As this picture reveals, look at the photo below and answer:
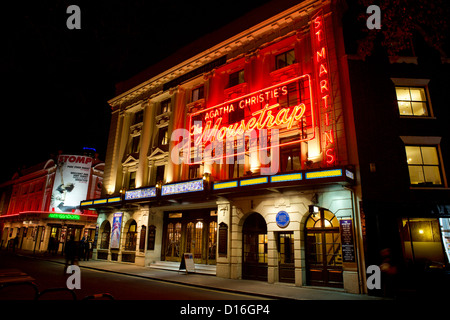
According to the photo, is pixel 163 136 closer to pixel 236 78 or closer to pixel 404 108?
pixel 236 78

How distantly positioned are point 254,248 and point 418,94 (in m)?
11.8

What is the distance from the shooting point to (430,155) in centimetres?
1288

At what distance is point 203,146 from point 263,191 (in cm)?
601

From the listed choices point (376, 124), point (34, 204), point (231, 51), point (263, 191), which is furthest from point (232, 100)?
point (34, 204)

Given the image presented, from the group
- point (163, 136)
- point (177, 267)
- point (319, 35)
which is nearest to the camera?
point (319, 35)

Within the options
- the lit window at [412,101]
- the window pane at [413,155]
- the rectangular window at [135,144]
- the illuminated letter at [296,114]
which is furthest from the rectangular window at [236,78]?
the window pane at [413,155]

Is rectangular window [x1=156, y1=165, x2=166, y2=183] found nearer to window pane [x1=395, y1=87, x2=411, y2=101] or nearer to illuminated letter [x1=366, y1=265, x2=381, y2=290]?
illuminated letter [x1=366, y1=265, x2=381, y2=290]

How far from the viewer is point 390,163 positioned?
1252 cm

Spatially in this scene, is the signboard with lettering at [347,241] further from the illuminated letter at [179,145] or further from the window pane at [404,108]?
the illuminated letter at [179,145]

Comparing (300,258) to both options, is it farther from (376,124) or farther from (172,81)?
(172,81)

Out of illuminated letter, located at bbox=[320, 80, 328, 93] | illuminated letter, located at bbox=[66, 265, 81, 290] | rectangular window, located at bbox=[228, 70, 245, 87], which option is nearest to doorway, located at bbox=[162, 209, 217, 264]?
illuminated letter, located at bbox=[66, 265, 81, 290]

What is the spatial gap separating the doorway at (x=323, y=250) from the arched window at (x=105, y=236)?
60.5 ft

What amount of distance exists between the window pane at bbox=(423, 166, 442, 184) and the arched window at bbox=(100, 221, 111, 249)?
2387 cm

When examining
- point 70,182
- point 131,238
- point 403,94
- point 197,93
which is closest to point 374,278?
point 403,94
